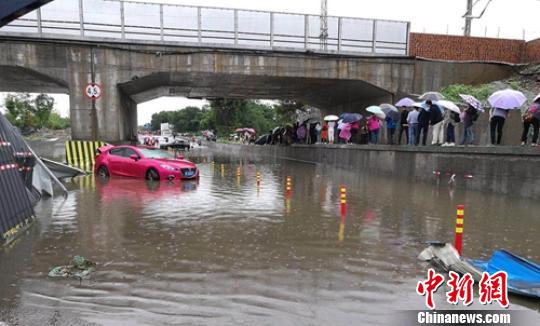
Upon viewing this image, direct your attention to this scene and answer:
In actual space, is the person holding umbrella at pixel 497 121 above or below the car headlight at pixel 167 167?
above

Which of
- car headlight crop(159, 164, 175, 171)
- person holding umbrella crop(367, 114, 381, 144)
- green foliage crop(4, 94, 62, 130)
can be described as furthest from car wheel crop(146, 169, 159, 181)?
green foliage crop(4, 94, 62, 130)

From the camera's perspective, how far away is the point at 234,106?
68.1 metres

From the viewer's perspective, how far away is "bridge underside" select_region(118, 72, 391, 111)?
2295cm

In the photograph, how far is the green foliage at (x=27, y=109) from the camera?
6012cm

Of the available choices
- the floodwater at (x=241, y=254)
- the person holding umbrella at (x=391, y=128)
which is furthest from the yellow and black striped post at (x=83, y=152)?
the person holding umbrella at (x=391, y=128)

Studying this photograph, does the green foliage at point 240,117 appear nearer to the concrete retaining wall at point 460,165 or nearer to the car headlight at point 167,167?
the concrete retaining wall at point 460,165

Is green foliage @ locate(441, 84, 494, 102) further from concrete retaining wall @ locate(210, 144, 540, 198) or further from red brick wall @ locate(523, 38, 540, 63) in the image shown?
concrete retaining wall @ locate(210, 144, 540, 198)

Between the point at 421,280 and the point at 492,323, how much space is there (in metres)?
1.30

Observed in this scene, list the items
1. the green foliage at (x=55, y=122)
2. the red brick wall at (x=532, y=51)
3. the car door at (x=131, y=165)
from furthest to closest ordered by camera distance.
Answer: the green foliage at (x=55, y=122), the red brick wall at (x=532, y=51), the car door at (x=131, y=165)

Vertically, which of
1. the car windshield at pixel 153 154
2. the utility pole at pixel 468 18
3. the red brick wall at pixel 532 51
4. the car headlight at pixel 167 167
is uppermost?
the utility pole at pixel 468 18

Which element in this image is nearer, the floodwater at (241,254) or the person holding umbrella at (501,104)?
the floodwater at (241,254)

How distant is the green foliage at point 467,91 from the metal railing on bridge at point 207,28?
3430 mm

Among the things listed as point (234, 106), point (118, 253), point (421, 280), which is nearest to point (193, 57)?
point (118, 253)

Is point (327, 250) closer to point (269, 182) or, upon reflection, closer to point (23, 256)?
point (23, 256)
